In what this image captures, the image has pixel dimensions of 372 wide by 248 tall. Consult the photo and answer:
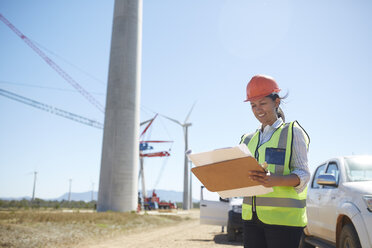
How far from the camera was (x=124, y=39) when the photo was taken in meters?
28.6

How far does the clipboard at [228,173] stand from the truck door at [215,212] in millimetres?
8829

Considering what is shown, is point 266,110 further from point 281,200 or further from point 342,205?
point 342,205

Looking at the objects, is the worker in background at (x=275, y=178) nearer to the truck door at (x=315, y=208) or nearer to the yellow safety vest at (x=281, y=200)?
the yellow safety vest at (x=281, y=200)

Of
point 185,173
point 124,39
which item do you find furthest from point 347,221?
point 185,173

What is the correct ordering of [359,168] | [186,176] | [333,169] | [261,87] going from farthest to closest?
[186,176]
[333,169]
[359,168]
[261,87]

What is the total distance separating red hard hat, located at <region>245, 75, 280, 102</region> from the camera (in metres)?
2.25

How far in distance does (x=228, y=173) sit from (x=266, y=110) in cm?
61

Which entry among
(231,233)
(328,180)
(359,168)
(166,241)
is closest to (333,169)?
(359,168)

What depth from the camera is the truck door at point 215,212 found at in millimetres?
10695

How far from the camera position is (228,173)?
192 centimetres

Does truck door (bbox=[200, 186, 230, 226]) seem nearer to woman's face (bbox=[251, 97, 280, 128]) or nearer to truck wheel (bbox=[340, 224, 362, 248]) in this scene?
truck wheel (bbox=[340, 224, 362, 248])

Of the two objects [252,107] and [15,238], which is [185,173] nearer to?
[15,238]

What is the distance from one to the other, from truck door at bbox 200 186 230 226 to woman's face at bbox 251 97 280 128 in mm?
8658

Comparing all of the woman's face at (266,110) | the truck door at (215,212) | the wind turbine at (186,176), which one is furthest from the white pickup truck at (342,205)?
the wind turbine at (186,176)
